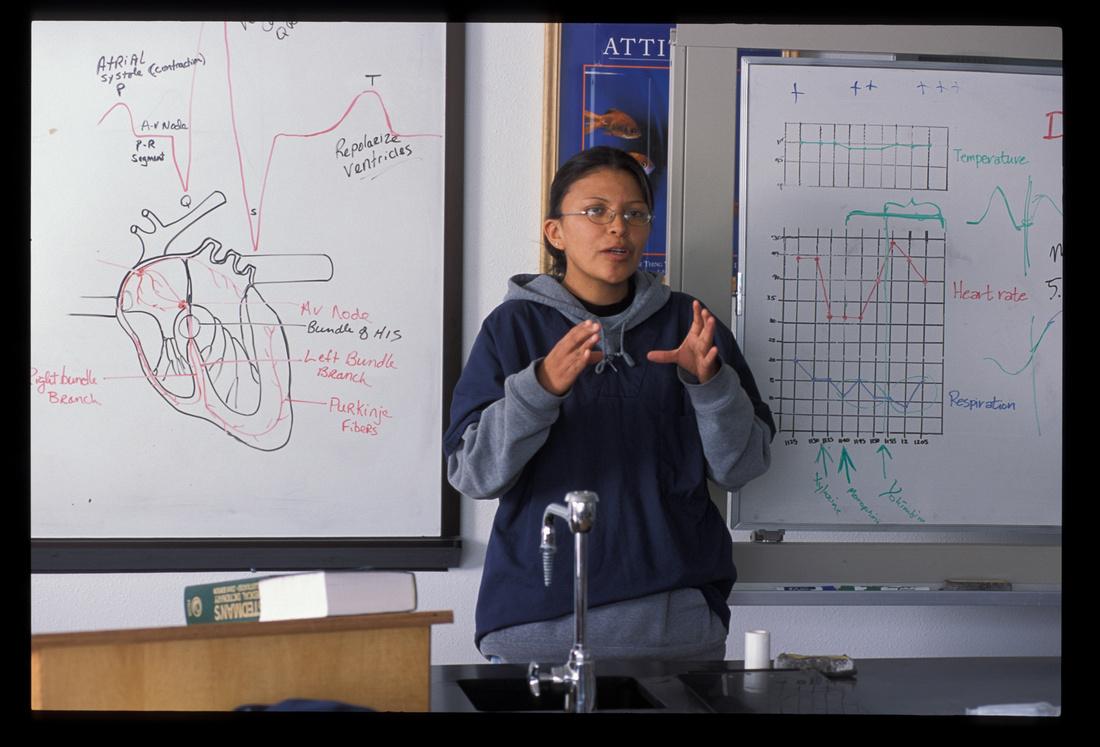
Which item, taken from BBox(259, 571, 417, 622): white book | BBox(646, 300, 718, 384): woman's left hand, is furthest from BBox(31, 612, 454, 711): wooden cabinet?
BBox(646, 300, 718, 384): woman's left hand

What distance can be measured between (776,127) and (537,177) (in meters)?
0.59

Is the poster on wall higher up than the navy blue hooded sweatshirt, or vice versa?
the poster on wall

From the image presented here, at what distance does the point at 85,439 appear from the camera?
254cm

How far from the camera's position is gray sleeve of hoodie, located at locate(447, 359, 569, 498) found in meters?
1.81

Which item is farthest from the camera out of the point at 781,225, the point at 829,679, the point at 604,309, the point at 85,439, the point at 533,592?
the point at 85,439

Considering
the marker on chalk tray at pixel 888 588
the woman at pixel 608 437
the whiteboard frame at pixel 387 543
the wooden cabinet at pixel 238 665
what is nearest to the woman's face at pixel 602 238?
the woman at pixel 608 437

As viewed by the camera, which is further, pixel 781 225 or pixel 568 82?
pixel 568 82

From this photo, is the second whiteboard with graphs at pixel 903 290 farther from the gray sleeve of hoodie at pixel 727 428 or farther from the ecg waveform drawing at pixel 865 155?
the gray sleeve of hoodie at pixel 727 428

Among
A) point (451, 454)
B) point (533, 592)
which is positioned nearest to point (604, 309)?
point (451, 454)

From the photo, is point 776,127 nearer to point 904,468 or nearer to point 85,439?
point 904,468

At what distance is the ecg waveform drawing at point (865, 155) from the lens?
2287 mm

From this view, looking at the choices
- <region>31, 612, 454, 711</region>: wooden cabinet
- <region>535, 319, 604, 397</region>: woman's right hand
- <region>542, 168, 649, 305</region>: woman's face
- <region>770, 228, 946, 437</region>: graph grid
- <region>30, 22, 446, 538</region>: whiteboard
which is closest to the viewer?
<region>31, 612, 454, 711</region>: wooden cabinet

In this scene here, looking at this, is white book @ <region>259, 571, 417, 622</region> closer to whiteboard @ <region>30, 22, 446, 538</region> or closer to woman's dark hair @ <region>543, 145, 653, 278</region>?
woman's dark hair @ <region>543, 145, 653, 278</region>

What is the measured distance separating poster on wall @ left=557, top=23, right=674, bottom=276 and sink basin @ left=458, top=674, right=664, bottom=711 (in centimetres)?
131
